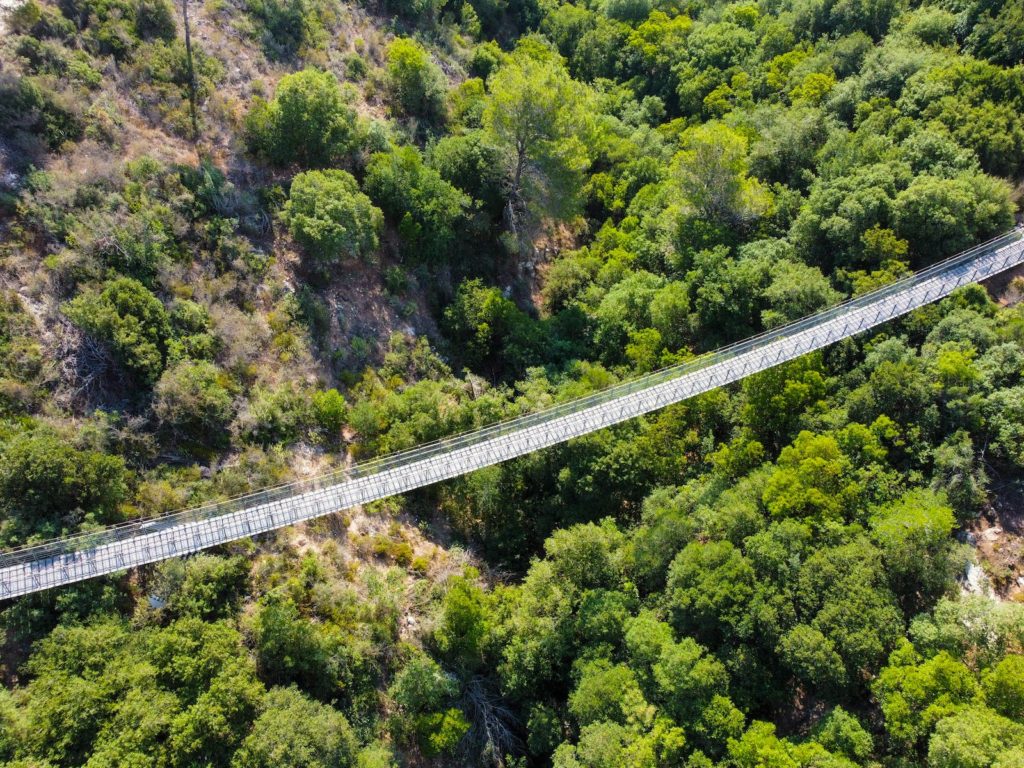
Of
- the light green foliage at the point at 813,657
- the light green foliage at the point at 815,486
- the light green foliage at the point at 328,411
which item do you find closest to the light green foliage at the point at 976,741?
the light green foliage at the point at 813,657

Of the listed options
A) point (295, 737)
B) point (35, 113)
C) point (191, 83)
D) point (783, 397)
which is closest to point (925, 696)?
point (783, 397)

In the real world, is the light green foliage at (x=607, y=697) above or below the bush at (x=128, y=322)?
below

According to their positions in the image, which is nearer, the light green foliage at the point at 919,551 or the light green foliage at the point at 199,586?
the light green foliage at the point at 919,551

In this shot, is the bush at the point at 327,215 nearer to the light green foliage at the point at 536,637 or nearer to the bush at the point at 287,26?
the bush at the point at 287,26

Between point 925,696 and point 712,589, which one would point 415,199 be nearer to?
point 712,589

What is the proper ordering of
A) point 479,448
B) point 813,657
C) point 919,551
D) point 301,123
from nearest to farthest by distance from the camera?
point 813,657
point 919,551
point 479,448
point 301,123

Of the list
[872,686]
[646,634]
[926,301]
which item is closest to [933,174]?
[926,301]
